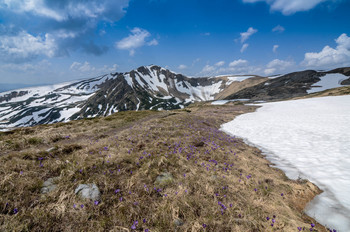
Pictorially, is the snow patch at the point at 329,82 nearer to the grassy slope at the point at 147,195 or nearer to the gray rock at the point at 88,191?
the grassy slope at the point at 147,195

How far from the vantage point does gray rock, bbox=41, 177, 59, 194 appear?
465 centimetres

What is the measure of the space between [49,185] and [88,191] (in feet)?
4.68

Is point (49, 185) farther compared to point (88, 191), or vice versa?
point (49, 185)

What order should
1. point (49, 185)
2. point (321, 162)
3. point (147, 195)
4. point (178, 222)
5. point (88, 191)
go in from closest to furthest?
point (178, 222) < point (88, 191) < point (49, 185) < point (147, 195) < point (321, 162)

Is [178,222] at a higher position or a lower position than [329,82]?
lower

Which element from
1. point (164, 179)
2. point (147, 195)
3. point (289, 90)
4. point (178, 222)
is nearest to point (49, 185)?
point (147, 195)

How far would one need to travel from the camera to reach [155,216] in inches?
161

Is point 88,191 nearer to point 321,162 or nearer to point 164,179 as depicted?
point 164,179

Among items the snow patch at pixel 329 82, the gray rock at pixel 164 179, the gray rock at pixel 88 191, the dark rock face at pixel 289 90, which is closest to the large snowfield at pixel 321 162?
the gray rock at pixel 164 179

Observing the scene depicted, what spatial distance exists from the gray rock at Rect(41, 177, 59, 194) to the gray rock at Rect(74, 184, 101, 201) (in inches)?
31.2

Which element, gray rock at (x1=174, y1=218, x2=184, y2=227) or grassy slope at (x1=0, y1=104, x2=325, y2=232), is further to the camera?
gray rock at (x1=174, y1=218, x2=184, y2=227)

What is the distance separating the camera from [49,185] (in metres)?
4.88

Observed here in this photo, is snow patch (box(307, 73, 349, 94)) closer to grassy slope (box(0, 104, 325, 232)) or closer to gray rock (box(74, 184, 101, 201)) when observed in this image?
grassy slope (box(0, 104, 325, 232))

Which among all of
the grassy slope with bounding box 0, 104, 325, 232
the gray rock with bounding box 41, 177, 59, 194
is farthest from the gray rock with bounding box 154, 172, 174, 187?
the gray rock with bounding box 41, 177, 59, 194
